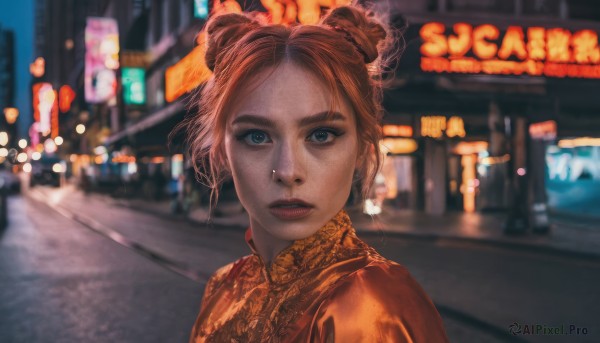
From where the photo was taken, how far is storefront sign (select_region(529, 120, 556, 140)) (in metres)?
12.1

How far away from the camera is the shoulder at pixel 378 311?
958 mm

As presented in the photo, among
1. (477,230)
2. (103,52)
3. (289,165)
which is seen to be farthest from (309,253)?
(103,52)

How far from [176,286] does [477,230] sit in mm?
8671

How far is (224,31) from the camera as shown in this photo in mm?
1286

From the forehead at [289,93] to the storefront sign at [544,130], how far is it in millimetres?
12267

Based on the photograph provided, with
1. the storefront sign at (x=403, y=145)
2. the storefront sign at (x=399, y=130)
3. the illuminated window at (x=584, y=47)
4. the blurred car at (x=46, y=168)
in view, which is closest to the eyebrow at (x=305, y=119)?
the illuminated window at (x=584, y=47)

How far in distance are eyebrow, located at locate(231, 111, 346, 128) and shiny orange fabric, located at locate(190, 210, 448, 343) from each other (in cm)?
25

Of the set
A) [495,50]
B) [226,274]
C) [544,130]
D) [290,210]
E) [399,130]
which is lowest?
[226,274]

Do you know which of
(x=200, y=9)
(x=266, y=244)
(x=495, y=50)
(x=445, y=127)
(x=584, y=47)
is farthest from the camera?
(x=200, y=9)

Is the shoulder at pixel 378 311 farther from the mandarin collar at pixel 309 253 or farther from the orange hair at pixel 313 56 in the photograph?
the orange hair at pixel 313 56

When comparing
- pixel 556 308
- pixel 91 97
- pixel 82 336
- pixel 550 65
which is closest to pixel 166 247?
pixel 82 336

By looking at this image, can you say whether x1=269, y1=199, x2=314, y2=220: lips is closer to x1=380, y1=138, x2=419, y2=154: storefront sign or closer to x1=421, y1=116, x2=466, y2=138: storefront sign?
x1=380, y1=138, x2=419, y2=154: storefront sign

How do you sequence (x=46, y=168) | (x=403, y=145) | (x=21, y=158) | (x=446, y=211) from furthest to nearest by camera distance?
(x=21, y=158)
(x=46, y=168)
(x=446, y=211)
(x=403, y=145)

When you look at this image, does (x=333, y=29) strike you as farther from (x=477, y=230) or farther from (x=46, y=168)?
(x=46, y=168)
